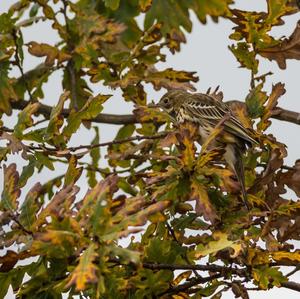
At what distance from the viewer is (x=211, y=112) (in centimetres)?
862

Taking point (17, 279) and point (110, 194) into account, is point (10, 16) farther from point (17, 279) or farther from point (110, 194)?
point (110, 194)

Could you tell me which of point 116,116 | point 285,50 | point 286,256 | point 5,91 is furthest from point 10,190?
point 285,50

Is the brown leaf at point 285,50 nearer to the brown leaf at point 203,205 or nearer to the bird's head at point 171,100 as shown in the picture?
the bird's head at point 171,100

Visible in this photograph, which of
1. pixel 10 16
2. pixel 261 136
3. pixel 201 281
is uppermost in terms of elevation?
pixel 10 16

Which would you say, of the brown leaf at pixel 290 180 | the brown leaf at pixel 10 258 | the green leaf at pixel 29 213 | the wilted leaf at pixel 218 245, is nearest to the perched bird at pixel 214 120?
the brown leaf at pixel 290 180

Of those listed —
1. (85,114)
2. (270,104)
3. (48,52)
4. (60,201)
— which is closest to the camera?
(60,201)

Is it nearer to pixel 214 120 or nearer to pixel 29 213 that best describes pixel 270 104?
pixel 214 120

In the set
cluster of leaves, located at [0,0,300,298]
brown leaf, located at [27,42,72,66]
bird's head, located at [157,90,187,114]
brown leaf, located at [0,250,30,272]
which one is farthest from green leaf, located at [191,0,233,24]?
bird's head, located at [157,90,187,114]

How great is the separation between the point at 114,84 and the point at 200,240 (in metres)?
1.89

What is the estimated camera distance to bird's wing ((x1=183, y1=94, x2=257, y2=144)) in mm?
7879

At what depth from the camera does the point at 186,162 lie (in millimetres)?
5898

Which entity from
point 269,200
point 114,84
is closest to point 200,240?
point 269,200

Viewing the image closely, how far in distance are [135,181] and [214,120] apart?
210cm

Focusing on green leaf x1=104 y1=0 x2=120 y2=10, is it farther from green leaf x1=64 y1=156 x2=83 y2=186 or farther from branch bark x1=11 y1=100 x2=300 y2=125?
branch bark x1=11 y1=100 x2=300 y2=125
